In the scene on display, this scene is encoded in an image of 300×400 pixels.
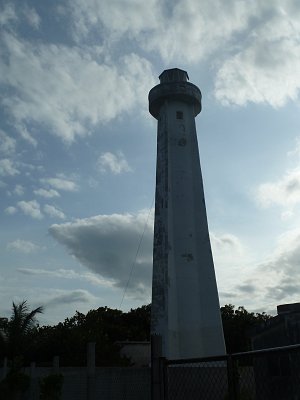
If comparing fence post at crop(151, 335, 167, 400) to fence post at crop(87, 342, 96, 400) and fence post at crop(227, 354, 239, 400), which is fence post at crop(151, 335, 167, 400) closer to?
fence post at crop(227, 354, 239, 400)

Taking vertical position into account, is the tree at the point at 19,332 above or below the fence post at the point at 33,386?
above

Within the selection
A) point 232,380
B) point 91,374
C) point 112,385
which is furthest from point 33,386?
point 232,380

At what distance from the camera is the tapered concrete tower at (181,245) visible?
21.6 metres

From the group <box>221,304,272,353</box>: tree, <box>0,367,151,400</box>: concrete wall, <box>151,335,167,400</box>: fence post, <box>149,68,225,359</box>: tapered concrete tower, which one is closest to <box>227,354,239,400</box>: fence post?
<box>151,335,167,400</box>: fence post

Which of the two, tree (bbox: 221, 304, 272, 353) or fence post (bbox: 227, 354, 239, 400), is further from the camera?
tree (bbox: 221, 304, 272, 353)

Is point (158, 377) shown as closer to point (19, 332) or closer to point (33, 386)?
point (33, 386)

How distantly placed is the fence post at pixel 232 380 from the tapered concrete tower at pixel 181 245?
15.7 meters

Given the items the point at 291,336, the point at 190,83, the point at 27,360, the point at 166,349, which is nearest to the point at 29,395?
the point at 166,349

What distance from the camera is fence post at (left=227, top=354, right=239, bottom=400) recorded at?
471cm

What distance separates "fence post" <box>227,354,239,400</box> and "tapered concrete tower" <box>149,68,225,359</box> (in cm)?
1574

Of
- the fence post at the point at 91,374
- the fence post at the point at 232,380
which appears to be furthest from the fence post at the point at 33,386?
the fence post at the point at 232,380

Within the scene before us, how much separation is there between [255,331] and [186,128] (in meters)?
14.1

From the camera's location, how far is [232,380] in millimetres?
4758

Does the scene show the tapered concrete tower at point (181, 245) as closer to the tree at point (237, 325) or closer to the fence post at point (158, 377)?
the fence post at point (158, 377)
